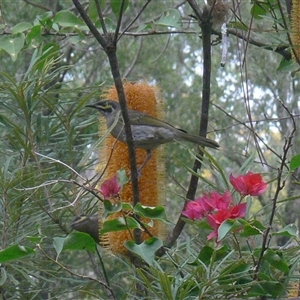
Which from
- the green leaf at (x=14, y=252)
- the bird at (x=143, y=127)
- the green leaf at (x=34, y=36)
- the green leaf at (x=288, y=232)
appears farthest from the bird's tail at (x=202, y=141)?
the green leaf at (x=14, y=252)

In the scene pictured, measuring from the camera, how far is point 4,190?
1714 mm

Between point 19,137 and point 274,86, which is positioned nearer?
point 19,137

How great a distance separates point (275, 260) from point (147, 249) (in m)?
0.21

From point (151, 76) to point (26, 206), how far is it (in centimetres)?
295

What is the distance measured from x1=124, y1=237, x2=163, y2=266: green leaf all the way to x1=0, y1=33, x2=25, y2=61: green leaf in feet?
2.61

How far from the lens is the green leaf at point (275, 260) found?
47.1 inches

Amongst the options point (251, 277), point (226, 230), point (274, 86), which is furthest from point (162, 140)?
point (274, 86)

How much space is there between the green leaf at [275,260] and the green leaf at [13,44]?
0.88 meters

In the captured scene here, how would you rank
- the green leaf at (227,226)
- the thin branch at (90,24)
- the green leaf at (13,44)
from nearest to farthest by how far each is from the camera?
the green leaf at (227,226) < the thin branch at (90,24) < the green leaf at (13,44)

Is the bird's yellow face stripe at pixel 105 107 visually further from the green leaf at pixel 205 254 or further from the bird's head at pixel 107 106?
the green leaf at pixel 205 254

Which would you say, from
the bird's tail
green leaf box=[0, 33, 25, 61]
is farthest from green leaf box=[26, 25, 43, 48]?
the bird's tail

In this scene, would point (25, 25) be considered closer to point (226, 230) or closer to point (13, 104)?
point (13, 104)

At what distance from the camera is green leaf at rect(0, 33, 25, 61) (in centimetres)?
182

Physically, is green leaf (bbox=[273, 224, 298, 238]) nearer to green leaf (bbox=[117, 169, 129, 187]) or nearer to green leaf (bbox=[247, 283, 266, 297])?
green leaf (bbox=[247, 283, 266, 297])
